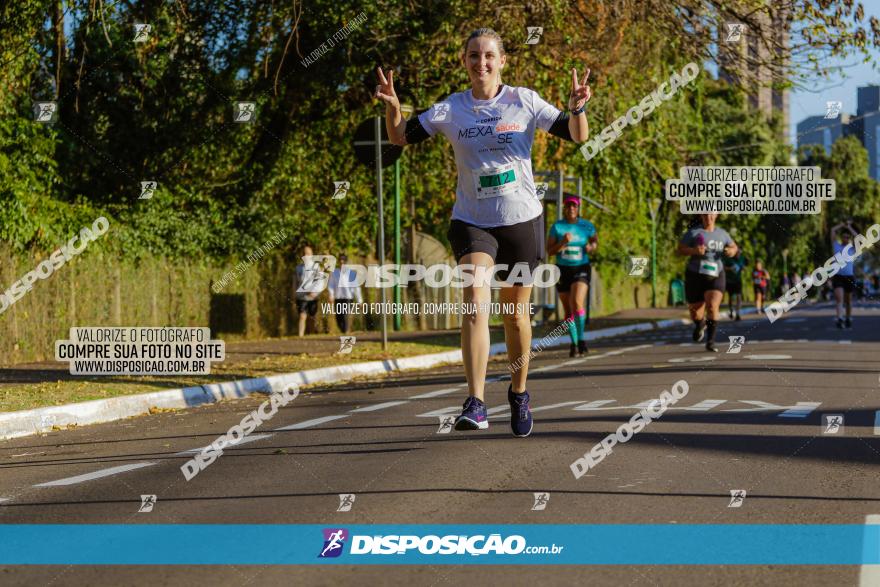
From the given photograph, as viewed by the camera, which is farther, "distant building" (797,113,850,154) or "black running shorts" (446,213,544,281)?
"distant building" (797,113,850,154)

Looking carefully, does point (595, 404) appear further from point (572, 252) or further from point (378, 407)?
point (572, 252)

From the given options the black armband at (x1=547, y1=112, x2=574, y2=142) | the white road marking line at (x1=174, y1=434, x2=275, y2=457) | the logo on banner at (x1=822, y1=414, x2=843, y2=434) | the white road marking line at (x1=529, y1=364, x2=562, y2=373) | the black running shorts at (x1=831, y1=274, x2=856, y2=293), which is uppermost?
the black armband at (x1=547, y1=112, x2=574, y2=142)

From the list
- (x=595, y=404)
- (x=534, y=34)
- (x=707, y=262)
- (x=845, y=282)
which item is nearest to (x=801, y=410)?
(x=595, y=404)

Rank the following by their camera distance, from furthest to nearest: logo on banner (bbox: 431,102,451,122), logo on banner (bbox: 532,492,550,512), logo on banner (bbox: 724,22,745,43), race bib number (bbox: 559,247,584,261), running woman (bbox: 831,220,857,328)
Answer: running woman (bbox: 831,220,857,328), logo on banner (bbox: 724,22,745,43), race bib number (bbox: 559,247,584,261), logo on banner (bbox: 431,102,451,122), logo on banner (bbox: 532,492,550,512)

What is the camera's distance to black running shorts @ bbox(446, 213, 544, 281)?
714cm

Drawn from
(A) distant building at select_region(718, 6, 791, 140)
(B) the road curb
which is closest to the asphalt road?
(B) the road curb

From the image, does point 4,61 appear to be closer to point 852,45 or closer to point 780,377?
point 780,377

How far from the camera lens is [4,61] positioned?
1870cm

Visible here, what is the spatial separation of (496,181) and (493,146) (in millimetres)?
199

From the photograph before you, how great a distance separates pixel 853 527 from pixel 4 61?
16.3 meters

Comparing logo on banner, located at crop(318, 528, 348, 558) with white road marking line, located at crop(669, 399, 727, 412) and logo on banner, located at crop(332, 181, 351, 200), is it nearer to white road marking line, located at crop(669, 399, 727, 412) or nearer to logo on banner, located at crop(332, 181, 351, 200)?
white road marking line, located at crop(669, 399, 727, 412)

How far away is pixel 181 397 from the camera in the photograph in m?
13.0

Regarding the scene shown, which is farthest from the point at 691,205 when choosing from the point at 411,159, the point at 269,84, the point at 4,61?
the point at 4,61

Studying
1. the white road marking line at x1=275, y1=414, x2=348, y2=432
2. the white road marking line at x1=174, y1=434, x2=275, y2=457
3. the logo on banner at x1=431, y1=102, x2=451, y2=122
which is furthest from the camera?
the white road marking line at x1=275, y1=414, x2=348, y2=432
